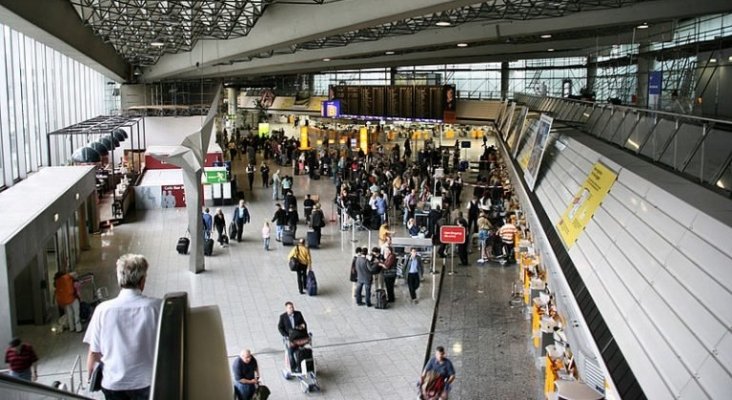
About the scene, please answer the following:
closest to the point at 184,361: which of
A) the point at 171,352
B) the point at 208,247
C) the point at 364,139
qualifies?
the point at 171,352

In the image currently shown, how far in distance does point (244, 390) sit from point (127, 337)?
566 cm

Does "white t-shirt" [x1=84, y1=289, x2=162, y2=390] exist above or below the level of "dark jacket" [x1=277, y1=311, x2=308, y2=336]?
above

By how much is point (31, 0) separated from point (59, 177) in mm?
6214

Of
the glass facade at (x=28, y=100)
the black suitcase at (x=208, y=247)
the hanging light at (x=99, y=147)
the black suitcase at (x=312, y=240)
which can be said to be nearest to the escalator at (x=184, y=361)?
the black suitcase at (x=208, y=247)

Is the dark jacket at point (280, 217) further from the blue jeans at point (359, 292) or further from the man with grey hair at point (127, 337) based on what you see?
the man with grey hair at point (127, 337)

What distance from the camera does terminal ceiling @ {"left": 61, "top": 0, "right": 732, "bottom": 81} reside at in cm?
1714

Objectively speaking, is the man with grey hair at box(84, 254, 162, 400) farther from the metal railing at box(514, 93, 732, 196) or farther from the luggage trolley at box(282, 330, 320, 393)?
the luggage trolley at box(282, 330, 320, 393)

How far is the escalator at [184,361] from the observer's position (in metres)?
2.92

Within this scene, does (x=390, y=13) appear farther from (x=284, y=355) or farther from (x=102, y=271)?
(x=102, y=271)

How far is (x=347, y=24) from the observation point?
641 inches

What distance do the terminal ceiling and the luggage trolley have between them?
240 inches

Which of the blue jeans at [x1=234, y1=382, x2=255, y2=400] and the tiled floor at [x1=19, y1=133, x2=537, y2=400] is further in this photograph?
the tiled floor at [x1=19, y1=133, x2=537, y2=400]

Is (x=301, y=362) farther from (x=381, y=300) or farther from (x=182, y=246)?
(x=182, y=246)

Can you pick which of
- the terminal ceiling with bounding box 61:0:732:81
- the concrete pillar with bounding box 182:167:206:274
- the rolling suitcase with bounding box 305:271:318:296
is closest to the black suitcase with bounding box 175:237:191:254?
the concrete pillar with bounding box 182:167:206:274
